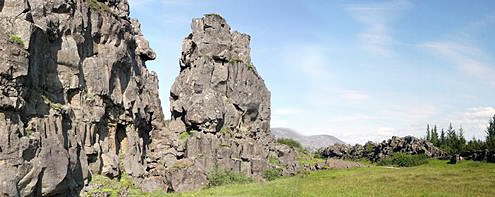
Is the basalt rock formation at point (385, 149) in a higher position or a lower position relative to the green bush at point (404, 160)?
higher

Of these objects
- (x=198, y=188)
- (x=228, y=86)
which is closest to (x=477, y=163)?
(x=228, y=86)

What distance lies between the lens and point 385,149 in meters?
149

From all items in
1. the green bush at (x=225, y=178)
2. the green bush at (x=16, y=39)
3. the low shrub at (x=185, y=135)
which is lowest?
the green bush at (x=225, y=178)

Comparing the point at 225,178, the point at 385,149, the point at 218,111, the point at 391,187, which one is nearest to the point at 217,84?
the point at 218,111

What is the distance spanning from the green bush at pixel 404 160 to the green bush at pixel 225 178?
193 ft

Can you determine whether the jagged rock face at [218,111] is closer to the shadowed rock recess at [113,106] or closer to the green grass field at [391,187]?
the shadowed rock recess at [113,106]

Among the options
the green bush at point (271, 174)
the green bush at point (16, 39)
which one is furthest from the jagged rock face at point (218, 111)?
the green bush at point (16, 39)

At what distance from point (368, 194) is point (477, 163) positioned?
51050 mm

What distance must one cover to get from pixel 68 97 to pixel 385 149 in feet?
390

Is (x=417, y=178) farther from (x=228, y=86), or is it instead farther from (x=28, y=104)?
(x=28, y=104)

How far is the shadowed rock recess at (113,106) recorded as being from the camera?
37.5m

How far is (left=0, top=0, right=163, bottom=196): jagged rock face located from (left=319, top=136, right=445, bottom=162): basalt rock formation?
290 feet

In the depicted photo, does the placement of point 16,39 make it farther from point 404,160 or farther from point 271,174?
point 404,160

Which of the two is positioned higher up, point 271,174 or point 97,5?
point 97,5
